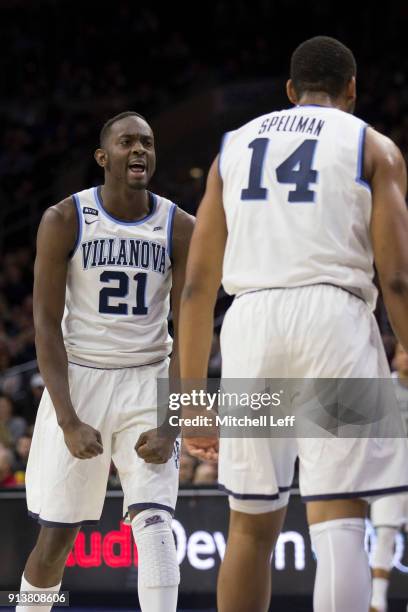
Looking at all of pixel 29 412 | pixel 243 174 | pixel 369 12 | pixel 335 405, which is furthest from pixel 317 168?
pixel 369 12

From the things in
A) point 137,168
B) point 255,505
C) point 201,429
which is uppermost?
point 137,168

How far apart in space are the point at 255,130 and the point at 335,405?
958mm

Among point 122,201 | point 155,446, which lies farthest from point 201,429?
point 122,201

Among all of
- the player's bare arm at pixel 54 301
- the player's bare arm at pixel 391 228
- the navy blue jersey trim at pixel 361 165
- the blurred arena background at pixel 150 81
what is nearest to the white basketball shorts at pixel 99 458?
the player's bare arm at pixel 54 301

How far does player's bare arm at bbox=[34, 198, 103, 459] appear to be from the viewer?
14.7 feet

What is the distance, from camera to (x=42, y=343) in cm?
457

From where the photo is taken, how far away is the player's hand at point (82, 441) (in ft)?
14.3

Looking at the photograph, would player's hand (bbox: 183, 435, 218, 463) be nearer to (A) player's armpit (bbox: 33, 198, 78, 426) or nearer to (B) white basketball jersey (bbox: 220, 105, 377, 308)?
(B) white basketball jersey (bbox: 220, 105, 377, 308)

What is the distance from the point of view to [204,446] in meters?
3.66

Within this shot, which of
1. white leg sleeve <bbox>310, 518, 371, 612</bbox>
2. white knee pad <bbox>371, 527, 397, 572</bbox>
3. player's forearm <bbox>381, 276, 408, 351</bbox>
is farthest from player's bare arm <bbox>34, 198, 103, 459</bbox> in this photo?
white knee pad <bbox>371, 527, 397, 572</bbox>

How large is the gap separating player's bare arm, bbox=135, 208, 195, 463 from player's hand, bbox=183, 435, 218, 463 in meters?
0.67

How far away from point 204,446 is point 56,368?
1091 millimetres

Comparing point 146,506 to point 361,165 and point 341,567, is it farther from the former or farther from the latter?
point 361,165

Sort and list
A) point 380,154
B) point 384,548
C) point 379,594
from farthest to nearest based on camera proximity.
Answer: point 384,548 → point 379,594 → point 380,154
